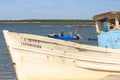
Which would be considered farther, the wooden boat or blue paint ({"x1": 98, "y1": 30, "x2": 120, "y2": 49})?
blue paint ({"x1": 98, "y1": 30, "x2": 120, "y2": 49})

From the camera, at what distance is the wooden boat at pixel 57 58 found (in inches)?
622

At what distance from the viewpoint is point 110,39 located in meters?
17.2

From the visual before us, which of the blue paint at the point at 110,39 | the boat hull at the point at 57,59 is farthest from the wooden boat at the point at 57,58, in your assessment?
the blue paint at the point at 110,39

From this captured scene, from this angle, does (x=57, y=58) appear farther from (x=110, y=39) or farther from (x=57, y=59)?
(x=110, y=39)

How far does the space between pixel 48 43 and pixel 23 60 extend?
1246 millimetres

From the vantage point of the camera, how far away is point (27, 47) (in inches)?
623

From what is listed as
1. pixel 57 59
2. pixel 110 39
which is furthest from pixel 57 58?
pixel 110 39

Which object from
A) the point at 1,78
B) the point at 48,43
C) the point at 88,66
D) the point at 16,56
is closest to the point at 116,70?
the point at 88,66

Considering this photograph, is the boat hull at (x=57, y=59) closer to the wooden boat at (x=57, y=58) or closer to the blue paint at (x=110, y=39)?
the wooden boat at (x=57, y=58)

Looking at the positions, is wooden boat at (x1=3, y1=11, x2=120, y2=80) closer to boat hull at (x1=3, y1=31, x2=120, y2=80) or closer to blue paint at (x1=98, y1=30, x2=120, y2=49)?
boat hull at (x1=3, y1=31, x2=120, y2=80)

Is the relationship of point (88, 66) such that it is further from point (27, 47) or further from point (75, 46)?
point (27, 47)

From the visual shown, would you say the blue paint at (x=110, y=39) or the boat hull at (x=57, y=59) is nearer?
the boat hull at (x=57, y=59)

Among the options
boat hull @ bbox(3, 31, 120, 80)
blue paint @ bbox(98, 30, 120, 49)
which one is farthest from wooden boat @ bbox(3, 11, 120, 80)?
blue paint @ bbox(98, 30, 120, 49)

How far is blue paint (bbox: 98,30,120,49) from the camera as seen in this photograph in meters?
17.0
